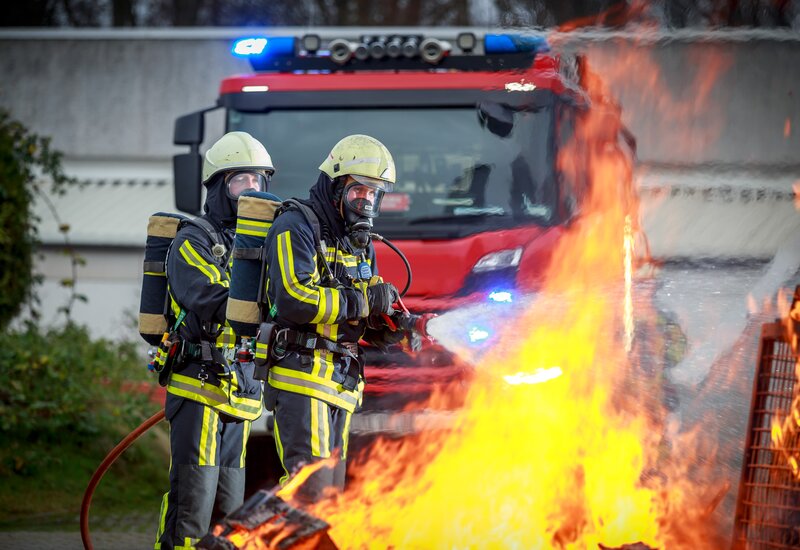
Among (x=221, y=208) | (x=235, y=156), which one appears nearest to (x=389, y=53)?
(x=235, y=156)

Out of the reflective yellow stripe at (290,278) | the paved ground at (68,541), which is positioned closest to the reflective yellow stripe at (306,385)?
the reflective yellow stripe at (290,278)

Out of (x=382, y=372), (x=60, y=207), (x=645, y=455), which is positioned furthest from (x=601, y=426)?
Answer: (x=60, y=207)

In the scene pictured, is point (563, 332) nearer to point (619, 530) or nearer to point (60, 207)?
point (619, 530)

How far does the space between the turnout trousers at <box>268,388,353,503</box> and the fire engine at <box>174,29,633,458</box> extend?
5.50 feet

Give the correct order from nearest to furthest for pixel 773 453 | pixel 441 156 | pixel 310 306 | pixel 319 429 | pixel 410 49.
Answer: pixel 773 453 < pixel 310 306 < pixel 319 429 < pixel 441 156 < pixel 410 49

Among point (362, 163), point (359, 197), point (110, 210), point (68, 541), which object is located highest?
point (362, 163)

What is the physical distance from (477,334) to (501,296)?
1.05 feet

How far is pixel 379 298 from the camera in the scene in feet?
16.5

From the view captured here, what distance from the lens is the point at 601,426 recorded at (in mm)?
5992

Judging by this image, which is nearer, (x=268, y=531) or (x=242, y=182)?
(x=268, y=531)

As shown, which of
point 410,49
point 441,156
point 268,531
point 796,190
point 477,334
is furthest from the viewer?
point 410,49

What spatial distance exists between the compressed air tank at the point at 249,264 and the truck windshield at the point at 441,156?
2.03m

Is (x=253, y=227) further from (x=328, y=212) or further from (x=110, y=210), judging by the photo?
(x=110, y=210)

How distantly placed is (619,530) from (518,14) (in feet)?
12.9
